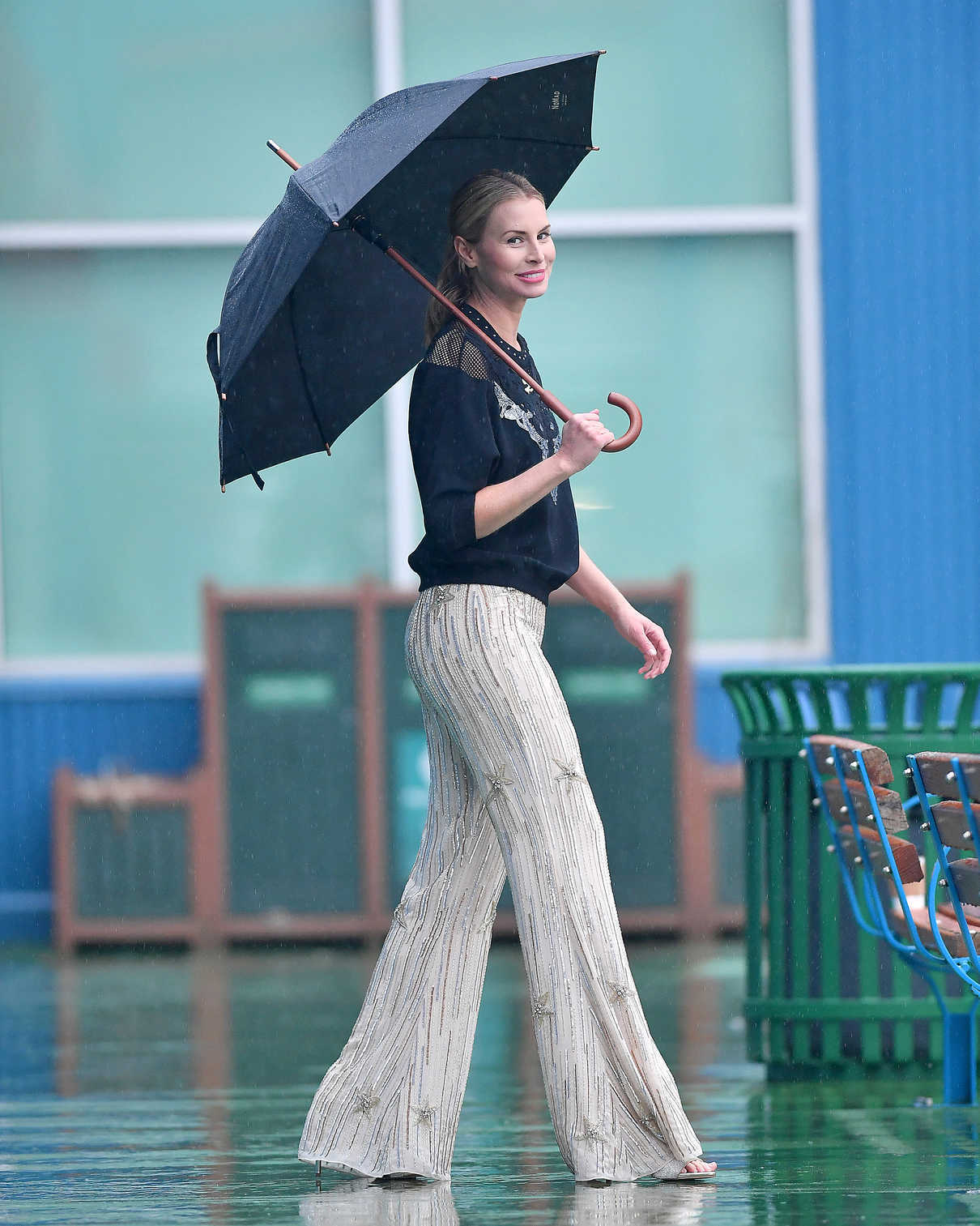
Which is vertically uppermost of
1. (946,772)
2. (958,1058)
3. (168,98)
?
(168,98)

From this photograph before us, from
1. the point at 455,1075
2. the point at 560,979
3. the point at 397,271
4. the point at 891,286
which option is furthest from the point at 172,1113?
the point at 891,286

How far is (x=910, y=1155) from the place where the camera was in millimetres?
4094

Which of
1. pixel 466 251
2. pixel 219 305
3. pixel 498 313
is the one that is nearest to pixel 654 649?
pixel 498 313

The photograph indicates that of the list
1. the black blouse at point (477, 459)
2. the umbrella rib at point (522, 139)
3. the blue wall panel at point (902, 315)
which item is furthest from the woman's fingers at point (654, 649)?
the blue wall panel at point (902, 315)

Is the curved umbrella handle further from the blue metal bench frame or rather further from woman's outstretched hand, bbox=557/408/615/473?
the blue metal bench frame

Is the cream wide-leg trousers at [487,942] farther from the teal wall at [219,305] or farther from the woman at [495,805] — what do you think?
the teal wall at [219,305]

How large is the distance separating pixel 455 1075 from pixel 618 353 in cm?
702

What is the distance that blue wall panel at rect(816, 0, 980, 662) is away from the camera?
32.4 feet

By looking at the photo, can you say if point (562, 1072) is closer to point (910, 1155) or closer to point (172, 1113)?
point (910, 1155)

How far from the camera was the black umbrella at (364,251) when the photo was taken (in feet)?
11.6

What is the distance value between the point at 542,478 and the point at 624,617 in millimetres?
475

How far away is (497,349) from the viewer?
356 centimetres

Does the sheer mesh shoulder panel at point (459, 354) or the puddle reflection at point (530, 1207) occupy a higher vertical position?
the sheer mesh shoulder panel at point (459, 354)

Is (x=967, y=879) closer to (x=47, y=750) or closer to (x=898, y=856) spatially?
(x=898, y=856)
